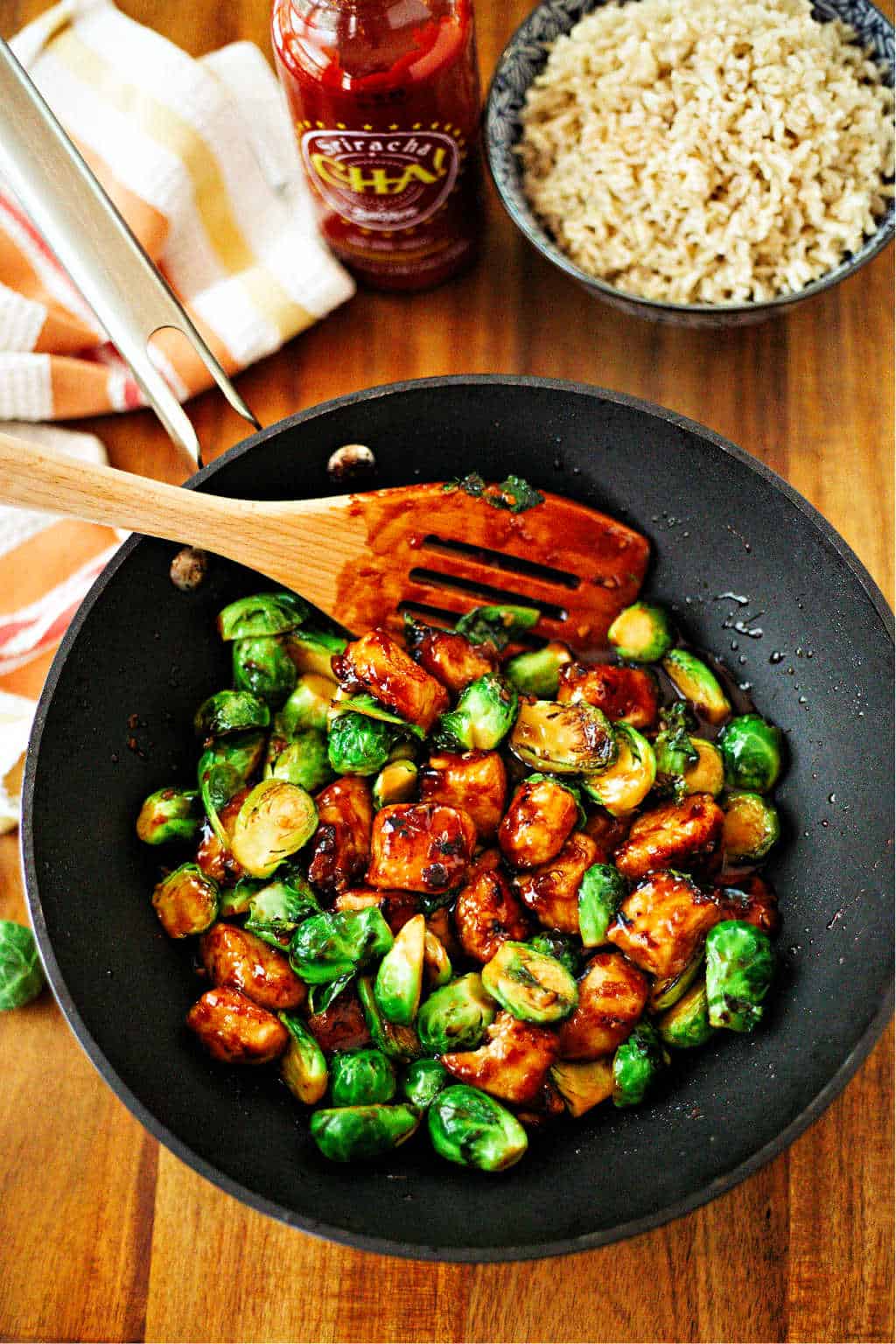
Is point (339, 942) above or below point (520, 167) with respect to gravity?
below

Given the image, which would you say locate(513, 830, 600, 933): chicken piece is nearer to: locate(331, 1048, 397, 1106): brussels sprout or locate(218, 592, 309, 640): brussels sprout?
locate(331, 1048, 397, 1106): brussels sprout

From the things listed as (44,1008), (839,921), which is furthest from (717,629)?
(44,1008)

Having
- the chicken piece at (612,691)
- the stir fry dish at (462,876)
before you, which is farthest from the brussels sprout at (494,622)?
the chicken piece at (612,691)

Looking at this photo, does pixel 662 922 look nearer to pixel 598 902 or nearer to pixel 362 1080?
pixel 598 902

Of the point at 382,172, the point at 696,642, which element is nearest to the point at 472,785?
the point at 696,642

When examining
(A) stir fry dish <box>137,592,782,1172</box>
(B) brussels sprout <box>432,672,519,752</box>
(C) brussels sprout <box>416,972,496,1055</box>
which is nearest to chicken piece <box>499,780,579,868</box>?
Result: (A) stir fry dish <box>137,592,782,1172</box>

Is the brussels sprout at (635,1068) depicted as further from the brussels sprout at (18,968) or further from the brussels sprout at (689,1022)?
the brussels sprout at (18,968)

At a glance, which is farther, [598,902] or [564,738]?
[564,738]
